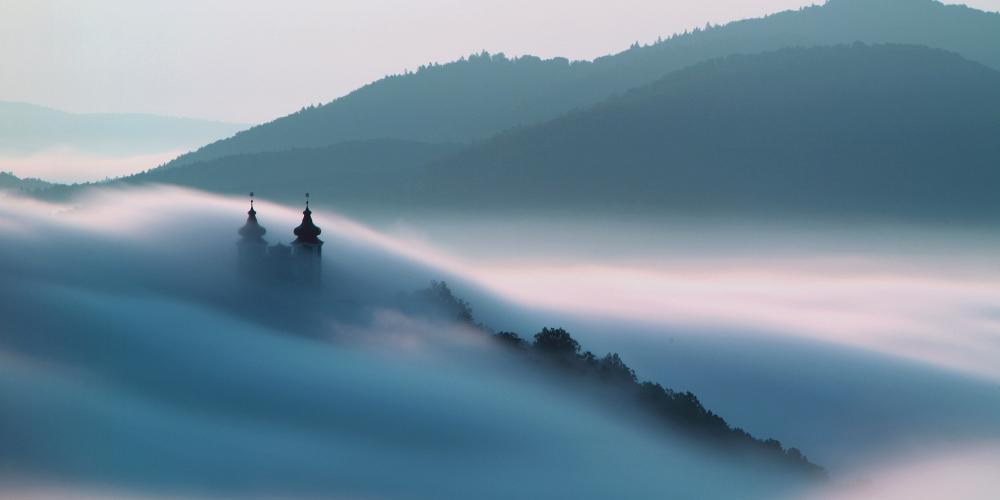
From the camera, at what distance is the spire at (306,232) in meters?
70.1

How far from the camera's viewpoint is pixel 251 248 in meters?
70.3

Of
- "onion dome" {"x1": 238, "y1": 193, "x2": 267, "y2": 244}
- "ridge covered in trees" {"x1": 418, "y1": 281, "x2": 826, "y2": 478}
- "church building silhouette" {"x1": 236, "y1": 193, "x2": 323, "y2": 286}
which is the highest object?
"onion dome" {"x1": 238, "y1": 193, "x2": 267, "y2": 244}

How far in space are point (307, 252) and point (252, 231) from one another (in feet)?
10.3

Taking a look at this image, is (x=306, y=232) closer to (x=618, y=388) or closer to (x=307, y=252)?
(x=307, y=252)

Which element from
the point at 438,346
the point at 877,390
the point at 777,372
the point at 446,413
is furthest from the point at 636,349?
the point at 446,413

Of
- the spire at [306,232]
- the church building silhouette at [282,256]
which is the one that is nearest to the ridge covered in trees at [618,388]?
the church building silhouette at [282,256]

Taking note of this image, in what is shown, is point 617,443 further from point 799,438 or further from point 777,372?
point 777,372

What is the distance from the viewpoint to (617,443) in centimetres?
5531

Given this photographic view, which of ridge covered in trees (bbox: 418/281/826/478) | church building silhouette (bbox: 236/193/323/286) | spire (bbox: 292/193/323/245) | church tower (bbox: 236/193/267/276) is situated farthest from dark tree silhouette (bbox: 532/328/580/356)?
church tower (bbox: 236/193/267/276)

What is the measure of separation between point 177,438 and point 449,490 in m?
7.84

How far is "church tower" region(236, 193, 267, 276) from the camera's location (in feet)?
227

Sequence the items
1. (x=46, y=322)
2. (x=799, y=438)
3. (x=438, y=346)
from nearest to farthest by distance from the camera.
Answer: (x=46, y=322) < (x=438, y=346) < (x=799, y=438)

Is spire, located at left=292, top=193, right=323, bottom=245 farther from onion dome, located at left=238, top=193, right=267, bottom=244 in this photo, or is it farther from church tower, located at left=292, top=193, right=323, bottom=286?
onion dome, located at left=238, top=193, right=267, bottom=244

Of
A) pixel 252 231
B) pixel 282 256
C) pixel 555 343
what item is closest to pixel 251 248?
pixel 252 231
